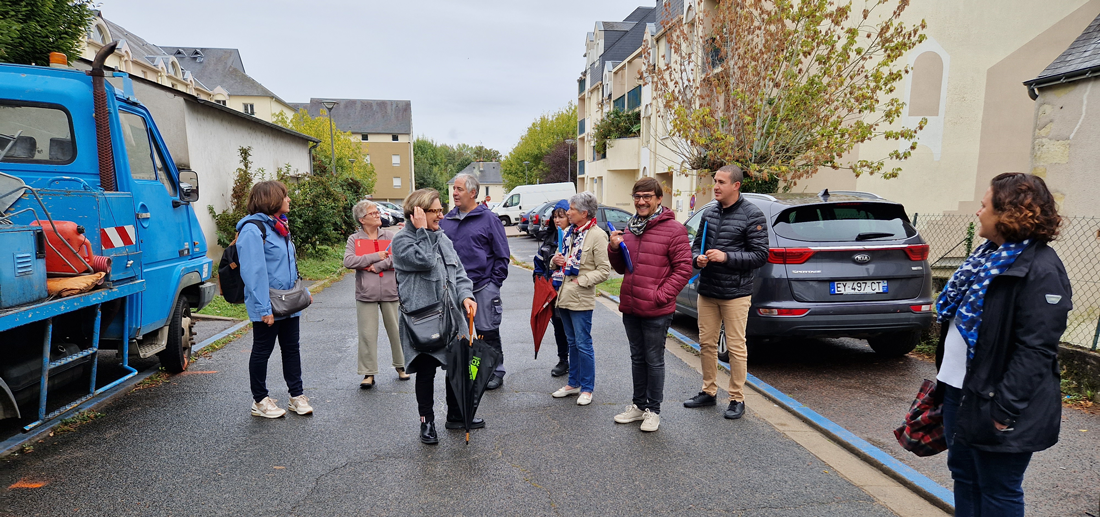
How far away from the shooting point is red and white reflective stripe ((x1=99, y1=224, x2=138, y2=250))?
4.25 m

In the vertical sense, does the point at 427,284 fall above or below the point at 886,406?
above

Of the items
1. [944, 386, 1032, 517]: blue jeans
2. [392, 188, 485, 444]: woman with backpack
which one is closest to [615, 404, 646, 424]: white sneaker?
[392, 188, 485, 444]: woman with backpack

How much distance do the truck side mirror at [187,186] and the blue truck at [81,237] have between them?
1 centimetres

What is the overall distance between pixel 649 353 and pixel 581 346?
0.75 m

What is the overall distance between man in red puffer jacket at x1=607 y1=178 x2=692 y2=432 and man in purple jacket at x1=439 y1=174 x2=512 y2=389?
3.26 ft

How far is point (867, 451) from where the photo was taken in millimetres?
3945

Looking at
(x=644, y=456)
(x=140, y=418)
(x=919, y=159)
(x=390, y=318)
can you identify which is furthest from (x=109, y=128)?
(x=919, y=159)

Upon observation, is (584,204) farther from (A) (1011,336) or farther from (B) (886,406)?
Result: (A) (1011,336)

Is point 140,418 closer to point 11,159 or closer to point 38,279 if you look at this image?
point 38,279

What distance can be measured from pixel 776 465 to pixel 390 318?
11.3 feet

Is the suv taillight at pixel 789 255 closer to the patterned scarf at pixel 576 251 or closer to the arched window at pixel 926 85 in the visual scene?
the patterned scarf at pixel 576 251

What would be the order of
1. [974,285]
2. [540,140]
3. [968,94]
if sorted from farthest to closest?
1. [540,140]
2. [968,94]
3. [974,285]

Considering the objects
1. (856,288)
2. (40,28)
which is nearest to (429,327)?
(856,288)

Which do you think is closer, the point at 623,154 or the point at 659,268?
the point at 659,268
